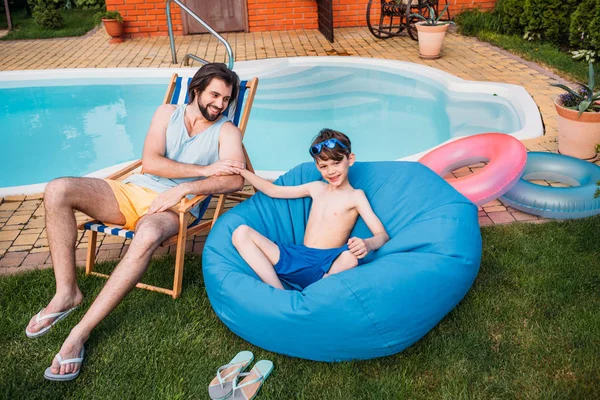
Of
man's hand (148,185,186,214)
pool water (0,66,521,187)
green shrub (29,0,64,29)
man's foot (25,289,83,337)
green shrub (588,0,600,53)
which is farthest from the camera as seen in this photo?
green shrub (29,0,64,29)

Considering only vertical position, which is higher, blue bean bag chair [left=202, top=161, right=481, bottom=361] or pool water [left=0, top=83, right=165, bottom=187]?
blue bean bag chair [left=202, top=161, right=481, bottom=361]

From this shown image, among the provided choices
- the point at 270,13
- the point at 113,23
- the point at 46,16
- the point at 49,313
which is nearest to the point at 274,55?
the point at 270,13

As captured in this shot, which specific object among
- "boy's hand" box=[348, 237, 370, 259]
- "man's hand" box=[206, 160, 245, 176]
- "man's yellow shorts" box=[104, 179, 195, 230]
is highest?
"man's hand" box=[206, 160, 245, 176]

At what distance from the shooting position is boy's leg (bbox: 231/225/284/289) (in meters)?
3.09

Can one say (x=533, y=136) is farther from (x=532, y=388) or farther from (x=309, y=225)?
(x=532, y=388)

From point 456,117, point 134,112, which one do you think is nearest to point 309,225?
point 456,117

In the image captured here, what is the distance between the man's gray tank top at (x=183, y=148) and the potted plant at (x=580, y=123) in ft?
9.90

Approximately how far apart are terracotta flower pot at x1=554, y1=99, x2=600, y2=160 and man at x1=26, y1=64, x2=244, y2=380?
300 centimetres

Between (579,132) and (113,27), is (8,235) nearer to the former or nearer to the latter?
(579,132)

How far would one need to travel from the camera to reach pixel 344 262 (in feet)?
10.1

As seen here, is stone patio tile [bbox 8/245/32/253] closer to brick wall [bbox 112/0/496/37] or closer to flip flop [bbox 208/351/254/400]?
flip flop [bbox 208/351/254/400]

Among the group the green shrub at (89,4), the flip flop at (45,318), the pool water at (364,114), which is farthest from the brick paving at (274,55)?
the green shrub at (89,4)

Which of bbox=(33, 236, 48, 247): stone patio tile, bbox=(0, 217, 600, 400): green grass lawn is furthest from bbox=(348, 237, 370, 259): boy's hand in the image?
bbox=(33, 236, 48, 247): stone patio tile

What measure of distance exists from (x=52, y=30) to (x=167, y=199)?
940 centimetres
